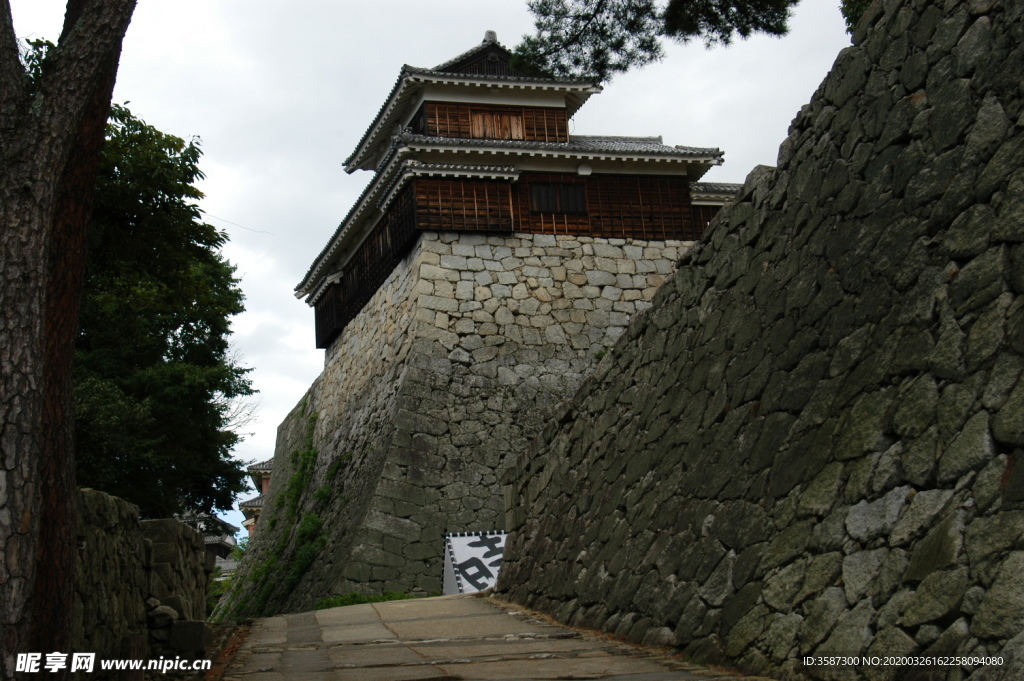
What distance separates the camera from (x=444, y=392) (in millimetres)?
16734

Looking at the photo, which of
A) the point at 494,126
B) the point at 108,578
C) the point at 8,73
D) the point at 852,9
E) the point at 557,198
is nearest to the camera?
the point at 8,73

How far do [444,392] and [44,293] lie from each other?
12853 millimetres

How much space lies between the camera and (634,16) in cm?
830

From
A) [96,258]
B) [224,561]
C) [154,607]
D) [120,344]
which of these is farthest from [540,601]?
[224,561]

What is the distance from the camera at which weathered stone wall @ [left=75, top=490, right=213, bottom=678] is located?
4.54 m

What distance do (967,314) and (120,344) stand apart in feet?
64.3

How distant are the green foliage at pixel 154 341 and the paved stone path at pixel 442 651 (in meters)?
3.85

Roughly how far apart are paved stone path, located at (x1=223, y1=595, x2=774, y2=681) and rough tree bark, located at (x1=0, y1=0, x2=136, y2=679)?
6.80ft

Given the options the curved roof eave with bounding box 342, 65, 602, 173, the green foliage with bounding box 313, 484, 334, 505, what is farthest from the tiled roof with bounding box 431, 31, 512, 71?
the green foliage with bounding box 313, 484, 334, 505

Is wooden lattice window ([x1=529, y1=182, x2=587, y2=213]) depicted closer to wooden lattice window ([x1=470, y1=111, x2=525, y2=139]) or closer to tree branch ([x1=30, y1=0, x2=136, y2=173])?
wooden lattice window ([x1=470, y1=111, x2=525, y2=139])

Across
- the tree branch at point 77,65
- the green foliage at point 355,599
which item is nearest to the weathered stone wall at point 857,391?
the tree branch at point 77,65

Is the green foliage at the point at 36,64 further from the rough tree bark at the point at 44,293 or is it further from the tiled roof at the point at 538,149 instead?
the tiled roof at the point at 538,149

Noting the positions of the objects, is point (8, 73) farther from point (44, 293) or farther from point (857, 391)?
point (857, 391)

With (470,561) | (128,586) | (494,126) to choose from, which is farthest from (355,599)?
(494,126)
